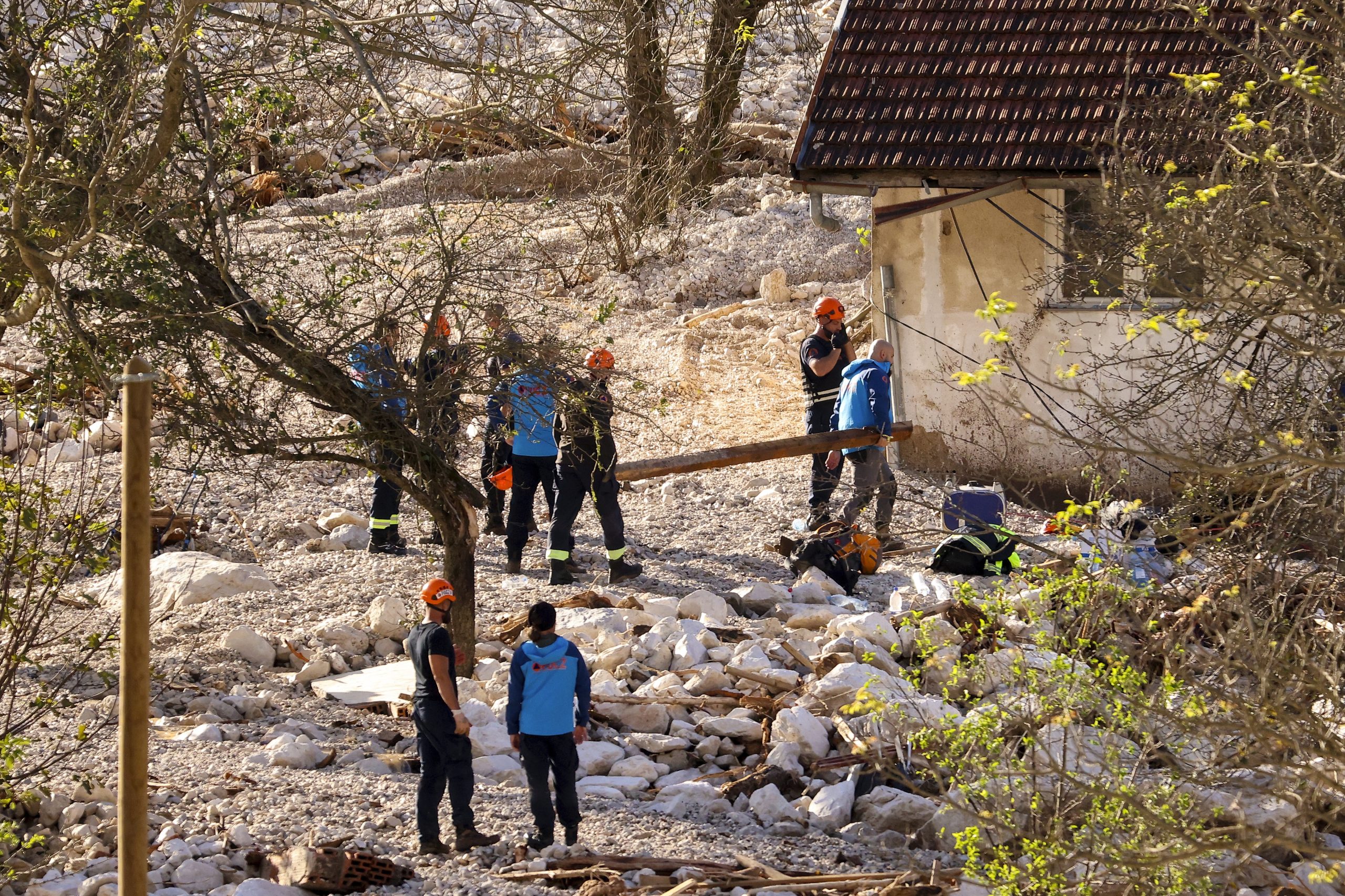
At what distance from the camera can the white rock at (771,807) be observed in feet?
22.9

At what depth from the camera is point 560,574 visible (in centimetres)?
1069

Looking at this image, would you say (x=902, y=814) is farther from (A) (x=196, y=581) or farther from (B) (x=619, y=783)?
(A) (x=196, y=581)

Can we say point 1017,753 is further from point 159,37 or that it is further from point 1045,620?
point 159,37

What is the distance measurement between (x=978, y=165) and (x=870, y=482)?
3291mm

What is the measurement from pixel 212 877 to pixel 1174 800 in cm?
409

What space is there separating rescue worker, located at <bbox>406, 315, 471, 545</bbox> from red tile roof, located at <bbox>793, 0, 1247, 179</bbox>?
6190 millimetres

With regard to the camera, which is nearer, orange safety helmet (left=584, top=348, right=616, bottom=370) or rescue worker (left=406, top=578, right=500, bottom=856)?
rescue worker (left=406, top=578, right=500, bottom=856)

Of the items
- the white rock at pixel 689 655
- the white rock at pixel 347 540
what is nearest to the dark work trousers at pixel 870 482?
the white rock at pixel 689 655

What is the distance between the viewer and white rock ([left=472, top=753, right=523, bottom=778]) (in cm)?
756

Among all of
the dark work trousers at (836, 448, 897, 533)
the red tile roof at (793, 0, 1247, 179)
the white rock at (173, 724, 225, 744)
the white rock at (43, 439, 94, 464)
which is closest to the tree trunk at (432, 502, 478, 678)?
the white rock at (173, 724, 225, 744)

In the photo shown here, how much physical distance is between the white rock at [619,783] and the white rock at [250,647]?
113 inches

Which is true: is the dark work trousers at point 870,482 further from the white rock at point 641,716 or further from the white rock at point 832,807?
the white rock at point 832,807

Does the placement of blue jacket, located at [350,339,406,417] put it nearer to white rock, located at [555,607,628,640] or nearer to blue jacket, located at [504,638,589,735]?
blue jacket, located at [504,638,589,735]

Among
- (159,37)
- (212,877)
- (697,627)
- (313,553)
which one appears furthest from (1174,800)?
A: (313,553)
